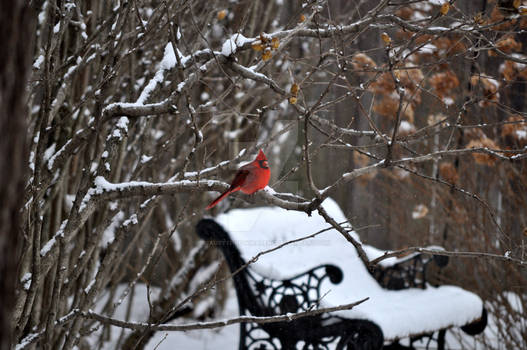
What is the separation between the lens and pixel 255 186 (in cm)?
148

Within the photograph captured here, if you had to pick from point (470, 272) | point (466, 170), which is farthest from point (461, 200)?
point (470, 272)

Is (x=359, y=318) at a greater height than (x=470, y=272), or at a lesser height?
lesser

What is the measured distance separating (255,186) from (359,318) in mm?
1176

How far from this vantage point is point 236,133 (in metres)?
3.48

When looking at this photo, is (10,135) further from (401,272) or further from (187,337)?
(187,337)

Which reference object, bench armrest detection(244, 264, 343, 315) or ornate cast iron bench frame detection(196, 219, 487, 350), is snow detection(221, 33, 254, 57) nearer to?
ornate cast iron bench frame detection(196, 219, 487, 350)

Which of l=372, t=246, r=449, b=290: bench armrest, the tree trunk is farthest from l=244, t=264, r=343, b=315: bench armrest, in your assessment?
the tree trunk

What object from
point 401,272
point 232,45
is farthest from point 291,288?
point 232,45

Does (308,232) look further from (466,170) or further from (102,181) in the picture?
(102,181)

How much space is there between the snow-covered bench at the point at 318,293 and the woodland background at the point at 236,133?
272 mm

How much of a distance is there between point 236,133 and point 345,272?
1.13 metres

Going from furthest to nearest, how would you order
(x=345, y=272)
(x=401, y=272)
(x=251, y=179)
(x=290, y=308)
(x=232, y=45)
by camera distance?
(x=401, y=272)
(x=345, y=272)
(x=290, y=308)
(x=232, y=45)
(x=251, y=179)

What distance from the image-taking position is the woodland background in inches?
57.3

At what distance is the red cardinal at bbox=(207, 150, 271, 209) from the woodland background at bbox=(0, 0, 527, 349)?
36 millimetres
